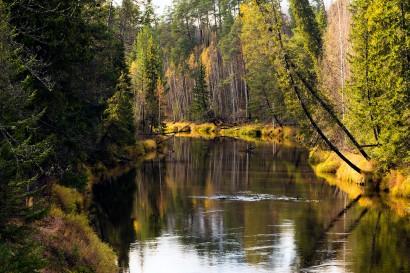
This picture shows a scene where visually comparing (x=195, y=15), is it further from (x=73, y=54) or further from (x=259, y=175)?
(x=73, y=54)

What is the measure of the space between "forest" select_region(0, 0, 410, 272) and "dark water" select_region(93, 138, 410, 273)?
3.29 meters

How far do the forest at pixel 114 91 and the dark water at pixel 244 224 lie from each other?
10.8 feet

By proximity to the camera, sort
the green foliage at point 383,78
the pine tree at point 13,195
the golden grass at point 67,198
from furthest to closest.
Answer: the green foliage at point 383,78, the golden grass at point 67,198, the pine tree at point 13,195

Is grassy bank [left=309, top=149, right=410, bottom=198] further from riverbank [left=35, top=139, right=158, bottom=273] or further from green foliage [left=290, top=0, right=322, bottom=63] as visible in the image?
green foliage [left=290, top=0, right=322, bottom=63]

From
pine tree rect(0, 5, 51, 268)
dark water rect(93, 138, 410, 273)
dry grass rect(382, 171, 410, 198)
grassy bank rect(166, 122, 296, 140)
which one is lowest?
dark water rect(93, 138, 410, 273)

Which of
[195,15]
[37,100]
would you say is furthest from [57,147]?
[195,15]

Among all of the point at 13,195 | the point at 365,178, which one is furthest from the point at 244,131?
the point at 13,195

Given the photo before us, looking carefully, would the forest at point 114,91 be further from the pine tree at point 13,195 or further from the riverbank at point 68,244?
the riverbank at point 68,244

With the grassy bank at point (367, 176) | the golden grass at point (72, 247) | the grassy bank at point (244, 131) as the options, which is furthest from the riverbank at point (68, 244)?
the grassy bank at point (244, 131)

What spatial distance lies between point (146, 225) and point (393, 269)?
1187 centimetres

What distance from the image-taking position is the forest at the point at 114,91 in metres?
10.7

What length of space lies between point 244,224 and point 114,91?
11464mm

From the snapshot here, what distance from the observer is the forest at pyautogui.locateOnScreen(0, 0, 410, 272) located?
10.7m

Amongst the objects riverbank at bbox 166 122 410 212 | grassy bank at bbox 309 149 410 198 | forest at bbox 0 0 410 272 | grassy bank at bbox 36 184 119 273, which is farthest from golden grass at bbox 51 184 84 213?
grassy bank at bbox 309 149 410 198
